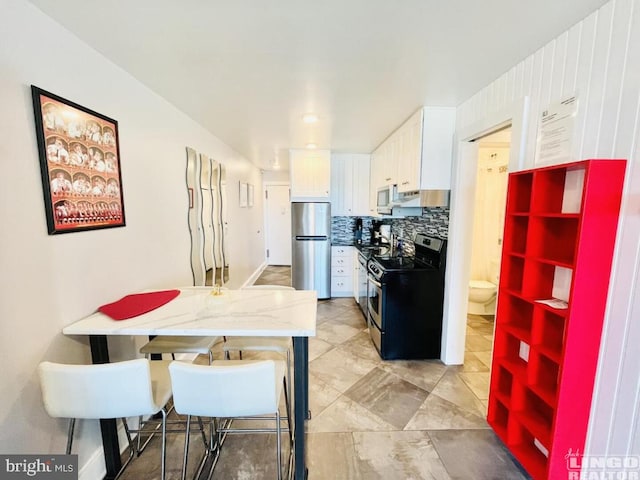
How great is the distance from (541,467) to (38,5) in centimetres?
319

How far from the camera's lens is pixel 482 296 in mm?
3592

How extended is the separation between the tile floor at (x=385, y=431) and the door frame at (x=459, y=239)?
29 cm

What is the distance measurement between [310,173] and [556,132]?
3.08 metres

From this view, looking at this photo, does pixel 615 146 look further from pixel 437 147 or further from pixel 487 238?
pixel 487 238

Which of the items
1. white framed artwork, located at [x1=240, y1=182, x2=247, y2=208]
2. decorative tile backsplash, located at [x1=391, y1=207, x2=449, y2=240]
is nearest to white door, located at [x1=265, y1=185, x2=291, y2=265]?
white framed artwork, located at [x1=240, y1=182, x2=247, y2=208]

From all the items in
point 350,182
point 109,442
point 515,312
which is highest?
point 350,182

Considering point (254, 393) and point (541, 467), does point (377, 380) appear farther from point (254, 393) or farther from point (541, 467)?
point (254, 393)

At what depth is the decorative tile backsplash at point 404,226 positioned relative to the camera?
266 centimetres

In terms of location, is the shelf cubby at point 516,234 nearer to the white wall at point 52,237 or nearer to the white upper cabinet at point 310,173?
the white wall at point 52,237

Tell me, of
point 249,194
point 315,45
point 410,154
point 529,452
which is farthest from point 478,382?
point 249,194

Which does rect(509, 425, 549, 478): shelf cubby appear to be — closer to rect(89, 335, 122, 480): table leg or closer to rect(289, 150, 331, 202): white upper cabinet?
rect(89, 335, 122, 480): table leg

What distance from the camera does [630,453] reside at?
119cm

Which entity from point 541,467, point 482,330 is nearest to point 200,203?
point 541,467

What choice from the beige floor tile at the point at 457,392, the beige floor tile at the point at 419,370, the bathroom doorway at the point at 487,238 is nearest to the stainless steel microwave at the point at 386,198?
the bathroom doorway at the point at 487,238
